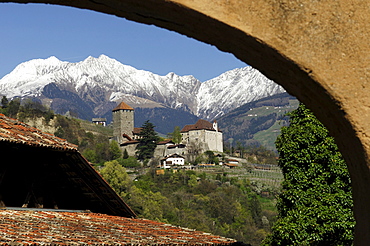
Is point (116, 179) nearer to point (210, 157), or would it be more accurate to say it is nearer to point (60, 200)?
point (210, 157)

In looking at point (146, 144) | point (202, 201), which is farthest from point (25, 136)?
point (146, 144)

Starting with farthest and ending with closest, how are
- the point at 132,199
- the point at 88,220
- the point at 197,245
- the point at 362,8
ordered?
1. the point at 132,199
2. the point at 88,220
3. the point at 197,245
4. the point at 362,8

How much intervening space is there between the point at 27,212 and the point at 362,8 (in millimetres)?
7648

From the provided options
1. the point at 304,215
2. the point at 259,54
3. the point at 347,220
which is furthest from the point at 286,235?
the point at 259,54

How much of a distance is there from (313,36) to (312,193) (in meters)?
12.0

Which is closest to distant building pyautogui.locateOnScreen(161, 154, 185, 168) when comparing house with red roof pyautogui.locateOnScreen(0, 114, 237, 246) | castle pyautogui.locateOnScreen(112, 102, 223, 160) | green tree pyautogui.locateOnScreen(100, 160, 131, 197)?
castle pyautogui.locateOnScreen(112, 102, 223, 160)

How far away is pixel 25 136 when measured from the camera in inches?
358

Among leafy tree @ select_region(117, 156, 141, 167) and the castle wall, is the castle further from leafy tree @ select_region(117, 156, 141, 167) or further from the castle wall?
leafy tree @ select_region(117, 156, 141, 167)

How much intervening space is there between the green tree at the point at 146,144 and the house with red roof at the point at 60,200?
106m

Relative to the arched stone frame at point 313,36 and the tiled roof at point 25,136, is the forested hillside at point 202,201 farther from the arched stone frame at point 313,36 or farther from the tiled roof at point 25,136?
the arched stone frame at point 313,36

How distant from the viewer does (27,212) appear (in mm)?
8961

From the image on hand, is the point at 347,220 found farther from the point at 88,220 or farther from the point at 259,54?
the point at 259,54

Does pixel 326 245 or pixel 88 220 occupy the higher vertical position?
pixel 88 220

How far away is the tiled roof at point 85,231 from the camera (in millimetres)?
6926
